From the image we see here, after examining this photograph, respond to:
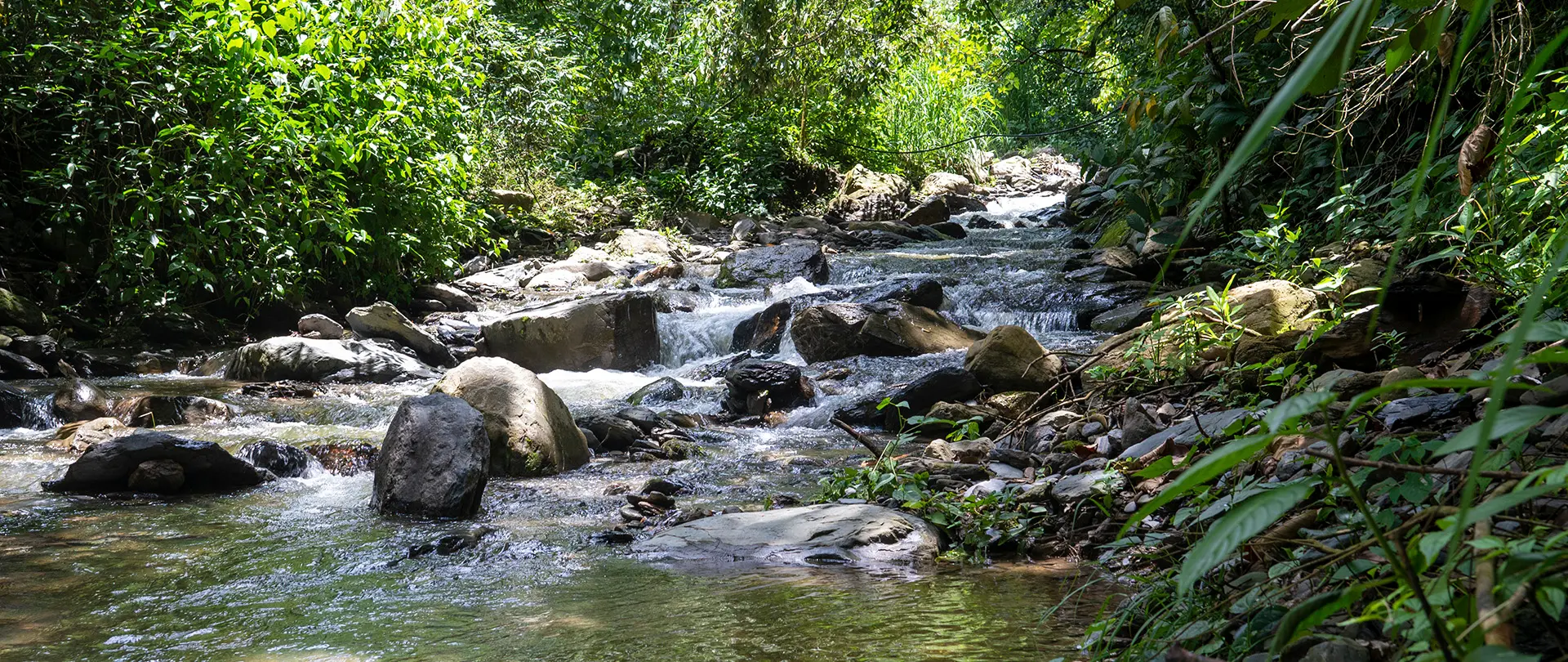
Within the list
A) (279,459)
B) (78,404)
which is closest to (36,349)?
(78,404)

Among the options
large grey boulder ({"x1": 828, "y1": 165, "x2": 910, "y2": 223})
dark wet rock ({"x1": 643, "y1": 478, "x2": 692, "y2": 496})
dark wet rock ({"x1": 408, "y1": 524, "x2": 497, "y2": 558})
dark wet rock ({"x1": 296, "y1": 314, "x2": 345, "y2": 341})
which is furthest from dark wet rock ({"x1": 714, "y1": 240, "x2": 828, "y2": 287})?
dark wet rock ({"x1": 408, "y1": 524, "x2": 497, "y2": 558})

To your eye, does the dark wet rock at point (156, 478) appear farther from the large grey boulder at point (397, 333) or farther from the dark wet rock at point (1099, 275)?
the dark wet rock at point (1099, 275)

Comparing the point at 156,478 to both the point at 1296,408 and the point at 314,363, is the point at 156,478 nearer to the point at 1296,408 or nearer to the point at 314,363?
the point at 314,363

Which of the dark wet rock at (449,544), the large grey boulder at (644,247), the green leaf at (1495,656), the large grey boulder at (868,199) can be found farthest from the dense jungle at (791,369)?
the large grey boulder at (868,199)

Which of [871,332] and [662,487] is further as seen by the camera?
[871,332]

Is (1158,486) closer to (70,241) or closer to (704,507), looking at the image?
(704,507)

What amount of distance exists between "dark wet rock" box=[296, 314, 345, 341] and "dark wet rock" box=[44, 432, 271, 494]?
15.1 ft

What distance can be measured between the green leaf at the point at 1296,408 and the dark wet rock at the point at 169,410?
687 cm

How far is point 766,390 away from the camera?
23.5ft

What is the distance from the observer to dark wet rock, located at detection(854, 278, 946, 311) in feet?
31.2

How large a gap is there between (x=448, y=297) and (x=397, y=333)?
1781mm

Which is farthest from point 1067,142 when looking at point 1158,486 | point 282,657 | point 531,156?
point 282,657

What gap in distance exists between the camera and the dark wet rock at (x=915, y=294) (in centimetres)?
950

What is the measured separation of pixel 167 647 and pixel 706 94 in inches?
623
